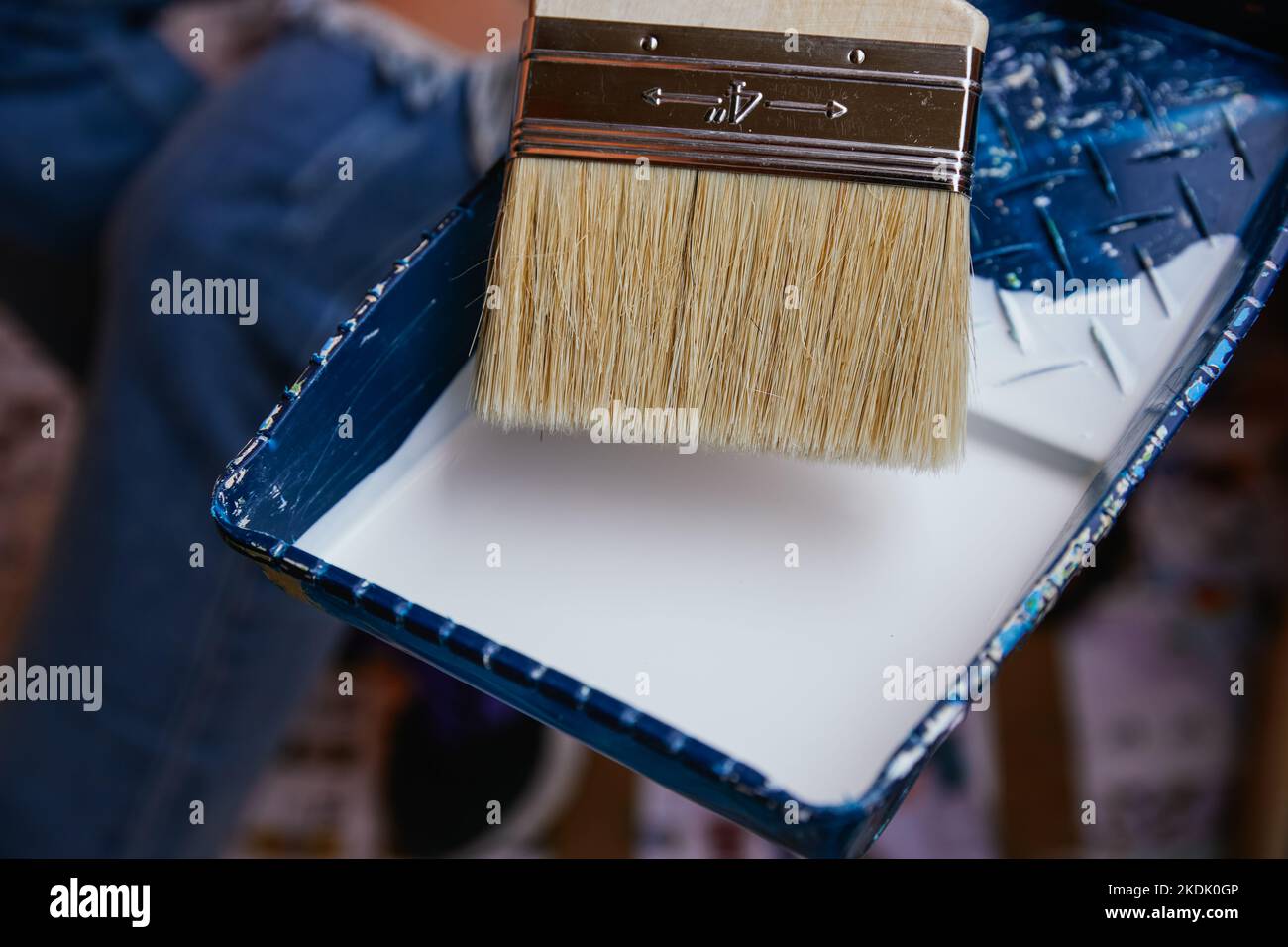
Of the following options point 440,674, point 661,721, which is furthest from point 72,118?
Result: point 661,721

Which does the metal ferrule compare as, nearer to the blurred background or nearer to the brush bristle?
the brush bristle

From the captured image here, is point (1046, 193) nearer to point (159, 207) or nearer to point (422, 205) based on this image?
point (422, 205)

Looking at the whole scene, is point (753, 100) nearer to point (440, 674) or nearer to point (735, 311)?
point (735, 311)

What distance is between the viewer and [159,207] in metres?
0.69

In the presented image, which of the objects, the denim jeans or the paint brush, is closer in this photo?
the paint brush

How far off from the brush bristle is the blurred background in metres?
0.30

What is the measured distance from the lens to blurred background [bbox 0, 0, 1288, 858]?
0.69 meters

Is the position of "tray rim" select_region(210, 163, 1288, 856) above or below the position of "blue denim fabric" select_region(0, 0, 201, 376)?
below

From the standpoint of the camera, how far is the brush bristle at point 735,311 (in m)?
0.39

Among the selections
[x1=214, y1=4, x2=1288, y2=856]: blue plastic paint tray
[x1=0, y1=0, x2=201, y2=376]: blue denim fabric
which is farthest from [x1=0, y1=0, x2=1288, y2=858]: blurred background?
[x1=214, y1=4, x2=1288, y2=856]: blue plastic paint tray

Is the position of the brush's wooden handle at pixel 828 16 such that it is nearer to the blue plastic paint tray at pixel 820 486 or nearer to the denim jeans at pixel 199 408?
the blue plastic paint tray at pixel 820 486

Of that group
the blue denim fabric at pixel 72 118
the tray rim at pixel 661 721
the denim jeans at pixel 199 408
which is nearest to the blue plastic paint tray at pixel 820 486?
the tray rim at pixel 661 721

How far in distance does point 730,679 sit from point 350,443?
0.16 m
